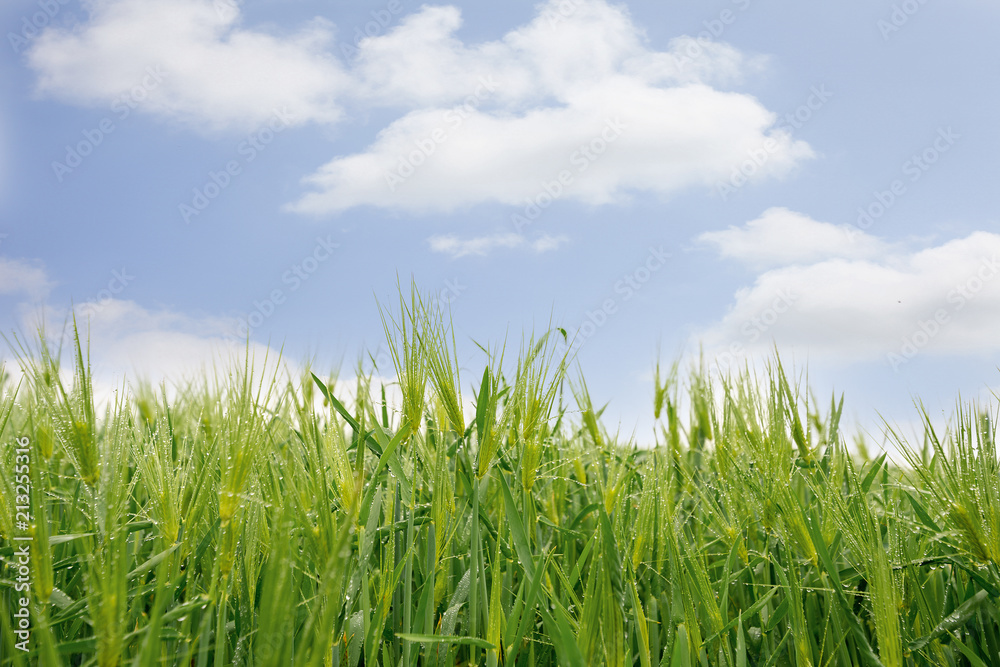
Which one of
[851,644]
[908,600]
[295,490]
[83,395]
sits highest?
[83,395]

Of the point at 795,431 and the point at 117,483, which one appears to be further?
the point at 795,431

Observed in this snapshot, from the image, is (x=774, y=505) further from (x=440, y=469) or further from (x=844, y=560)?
(x=440, y=469)

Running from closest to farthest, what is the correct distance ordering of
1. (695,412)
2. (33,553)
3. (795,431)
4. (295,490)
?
1. (33,553)
2. (295,490)
3. (795,431)
4. (695,412)

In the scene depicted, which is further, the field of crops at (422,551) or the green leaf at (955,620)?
the green leaf at (955,620)

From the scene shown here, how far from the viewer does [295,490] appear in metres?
1.22

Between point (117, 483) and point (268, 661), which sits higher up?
point (117, 483)

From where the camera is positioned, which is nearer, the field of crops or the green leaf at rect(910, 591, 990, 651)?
the field of crops

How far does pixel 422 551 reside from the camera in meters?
1.61

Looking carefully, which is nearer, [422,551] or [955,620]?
[955,620]

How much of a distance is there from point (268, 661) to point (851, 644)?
1543mm

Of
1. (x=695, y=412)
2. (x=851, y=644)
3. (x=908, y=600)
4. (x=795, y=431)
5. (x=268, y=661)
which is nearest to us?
(x=268, y=661)

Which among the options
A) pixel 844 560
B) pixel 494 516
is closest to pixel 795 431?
pixel 844 560

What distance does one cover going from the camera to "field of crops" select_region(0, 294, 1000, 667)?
1059 millimetres

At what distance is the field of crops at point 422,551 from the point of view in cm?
106
